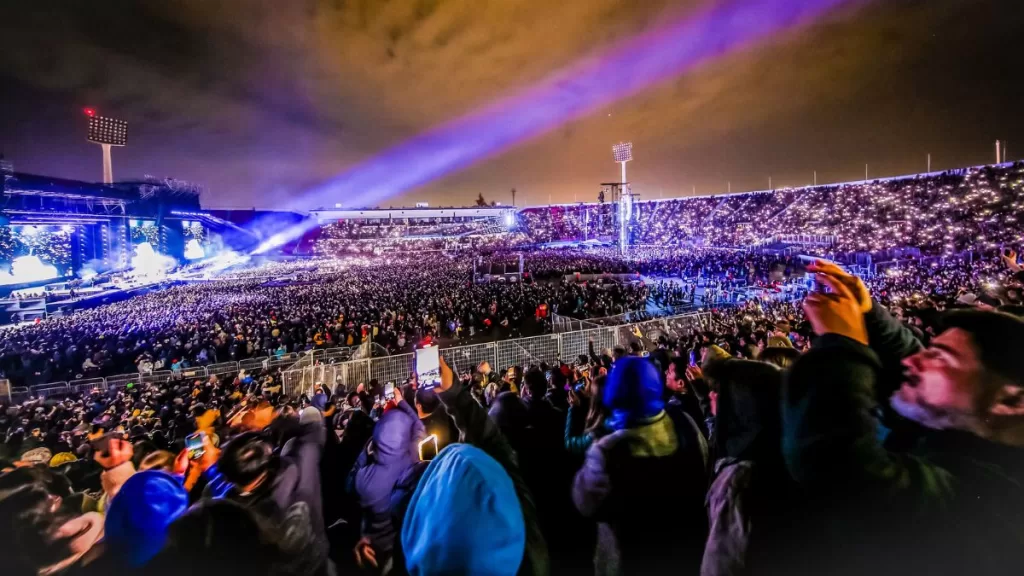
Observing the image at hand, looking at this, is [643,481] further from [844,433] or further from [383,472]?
[383,472]

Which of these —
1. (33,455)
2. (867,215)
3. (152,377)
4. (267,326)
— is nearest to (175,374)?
(152,377)

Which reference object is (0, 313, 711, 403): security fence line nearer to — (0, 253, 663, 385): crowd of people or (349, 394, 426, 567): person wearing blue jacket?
(0, 253, 663, 385): crowd of people

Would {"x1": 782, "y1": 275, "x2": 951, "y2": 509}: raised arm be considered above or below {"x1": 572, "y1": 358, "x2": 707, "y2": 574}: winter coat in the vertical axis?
above

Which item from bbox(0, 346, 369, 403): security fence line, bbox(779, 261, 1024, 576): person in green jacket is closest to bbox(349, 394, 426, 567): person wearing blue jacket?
bbox(779, 261, 1024, 576): person in green jacket

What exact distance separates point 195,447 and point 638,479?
275 cm

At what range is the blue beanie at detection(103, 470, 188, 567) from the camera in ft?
5.50

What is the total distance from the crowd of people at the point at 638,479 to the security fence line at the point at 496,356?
4.93m

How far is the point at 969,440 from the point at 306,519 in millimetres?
2692

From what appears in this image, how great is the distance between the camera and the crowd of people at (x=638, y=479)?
4.07 feet

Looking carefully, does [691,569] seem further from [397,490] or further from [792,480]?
[397,490]

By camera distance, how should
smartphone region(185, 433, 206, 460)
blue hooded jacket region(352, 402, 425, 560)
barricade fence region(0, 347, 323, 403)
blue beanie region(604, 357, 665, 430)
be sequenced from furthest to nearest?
barricade fence region(0, 347, 323, 403) → smartphone region(185, 433, 206, 460) → blue hooded jacket region(352, 402, 425, 560) → blue beanie region(604, 357, 665, 430)

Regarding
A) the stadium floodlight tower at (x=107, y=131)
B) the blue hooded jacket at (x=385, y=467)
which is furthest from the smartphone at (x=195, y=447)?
the stadium floodlight tower at (x=107, y=131)

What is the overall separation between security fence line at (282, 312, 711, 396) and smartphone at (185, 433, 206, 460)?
203 inches

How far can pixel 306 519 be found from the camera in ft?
6.89
